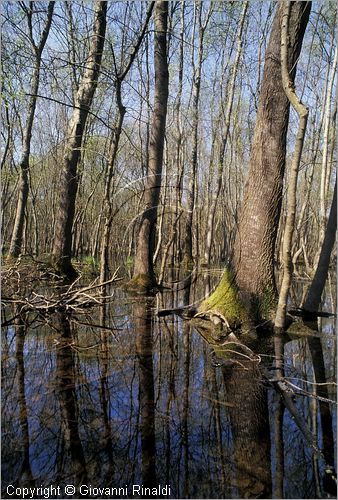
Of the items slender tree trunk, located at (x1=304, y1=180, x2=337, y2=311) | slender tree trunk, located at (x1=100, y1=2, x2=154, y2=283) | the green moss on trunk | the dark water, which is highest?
slender tree trunk, located at (x1=100, y1=2, x2=154, y2=283)

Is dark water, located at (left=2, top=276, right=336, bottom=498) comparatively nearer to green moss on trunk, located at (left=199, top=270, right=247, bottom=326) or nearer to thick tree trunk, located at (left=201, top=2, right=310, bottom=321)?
green moss on trunk, located at (left=199, top=270, right=247, bottom=326)

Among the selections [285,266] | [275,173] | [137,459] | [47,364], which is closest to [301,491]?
[137,459]

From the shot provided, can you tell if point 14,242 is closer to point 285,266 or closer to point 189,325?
point 189,325

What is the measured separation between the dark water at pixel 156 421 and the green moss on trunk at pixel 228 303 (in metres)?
0.79

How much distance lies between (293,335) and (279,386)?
83.3 inches

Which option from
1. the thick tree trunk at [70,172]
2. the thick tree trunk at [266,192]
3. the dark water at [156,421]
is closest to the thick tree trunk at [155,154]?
the thick tree trunk at [70,172]

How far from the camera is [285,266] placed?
473 cm

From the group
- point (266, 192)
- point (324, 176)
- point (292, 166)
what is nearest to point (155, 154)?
point (266, 192)

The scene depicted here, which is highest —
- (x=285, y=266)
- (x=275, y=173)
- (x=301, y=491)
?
(x=275, y=173)

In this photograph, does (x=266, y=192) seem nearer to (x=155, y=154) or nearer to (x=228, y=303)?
(x=228, y=303)

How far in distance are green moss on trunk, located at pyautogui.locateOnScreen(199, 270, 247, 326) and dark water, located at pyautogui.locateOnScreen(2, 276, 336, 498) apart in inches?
31.1

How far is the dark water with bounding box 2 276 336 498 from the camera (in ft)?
6.68

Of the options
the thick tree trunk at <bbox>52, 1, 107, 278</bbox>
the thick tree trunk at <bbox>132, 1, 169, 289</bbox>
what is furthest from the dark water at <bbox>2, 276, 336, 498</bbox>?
the thick tree trunk at <bbox>52, 1, 107, 278</bbox>

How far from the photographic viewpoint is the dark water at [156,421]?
2037mm
